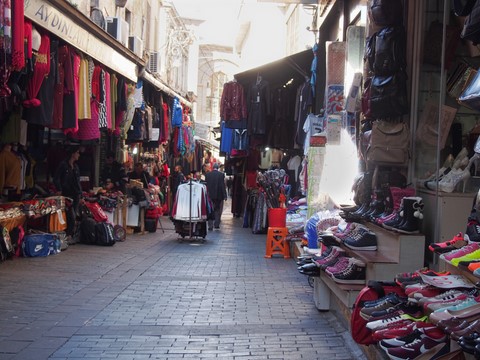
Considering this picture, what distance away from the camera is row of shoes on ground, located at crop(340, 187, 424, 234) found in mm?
5391

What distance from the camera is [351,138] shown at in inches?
371

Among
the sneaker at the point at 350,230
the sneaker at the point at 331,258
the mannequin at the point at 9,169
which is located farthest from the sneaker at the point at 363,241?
the mannequin at the point at 9,169

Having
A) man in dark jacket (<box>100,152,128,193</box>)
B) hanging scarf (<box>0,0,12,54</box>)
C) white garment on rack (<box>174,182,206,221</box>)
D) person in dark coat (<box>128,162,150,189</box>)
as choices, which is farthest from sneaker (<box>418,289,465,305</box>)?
person in dark coat (<box>128,162,150,189</box>)

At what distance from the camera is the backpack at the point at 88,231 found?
1334 centimetres

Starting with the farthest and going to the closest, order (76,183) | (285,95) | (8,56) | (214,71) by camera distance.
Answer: (214,71)
(285,95)
(76,183)
(8,56)

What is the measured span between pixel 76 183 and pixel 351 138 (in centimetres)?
654

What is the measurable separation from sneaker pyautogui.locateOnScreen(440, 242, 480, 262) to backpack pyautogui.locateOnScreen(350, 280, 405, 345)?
618 mm

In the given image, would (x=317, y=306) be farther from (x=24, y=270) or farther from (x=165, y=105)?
(x=165, y=105)

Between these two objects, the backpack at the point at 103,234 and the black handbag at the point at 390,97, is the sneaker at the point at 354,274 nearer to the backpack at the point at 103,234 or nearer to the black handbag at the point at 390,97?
the black handbag at the point at 390,97

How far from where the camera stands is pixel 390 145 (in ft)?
20.0

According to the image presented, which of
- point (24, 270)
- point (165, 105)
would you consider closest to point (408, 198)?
point (24, 270)

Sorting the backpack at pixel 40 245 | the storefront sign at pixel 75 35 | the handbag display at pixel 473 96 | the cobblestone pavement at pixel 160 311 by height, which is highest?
the storefront sign at pixel 75 35

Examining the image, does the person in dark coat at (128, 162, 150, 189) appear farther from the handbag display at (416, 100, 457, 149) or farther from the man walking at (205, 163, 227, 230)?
the handbag display at (416, 100, 457, 149)

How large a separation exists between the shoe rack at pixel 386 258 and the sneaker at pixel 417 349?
6.14 ft
